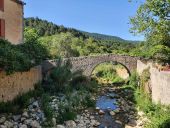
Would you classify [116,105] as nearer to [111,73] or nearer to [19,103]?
[19,103]

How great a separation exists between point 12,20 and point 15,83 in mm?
6794

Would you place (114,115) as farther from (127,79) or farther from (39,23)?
(39,23)

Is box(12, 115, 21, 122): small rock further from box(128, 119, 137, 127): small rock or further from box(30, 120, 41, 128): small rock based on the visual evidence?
box(128, 119, 137, 127): small rock

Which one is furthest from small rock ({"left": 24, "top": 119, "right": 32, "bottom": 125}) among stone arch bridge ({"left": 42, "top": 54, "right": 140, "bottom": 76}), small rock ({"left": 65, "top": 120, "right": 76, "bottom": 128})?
stone arch bridge ({"left": 42, "top": 54, "right": 140, "bottom": 76})

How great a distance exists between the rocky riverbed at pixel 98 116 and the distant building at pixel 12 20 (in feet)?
16.5

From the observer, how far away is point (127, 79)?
42062 millimetres

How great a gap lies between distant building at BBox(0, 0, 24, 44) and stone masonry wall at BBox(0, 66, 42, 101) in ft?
9.11

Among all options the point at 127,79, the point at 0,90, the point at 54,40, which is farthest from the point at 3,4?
the point at 54,40

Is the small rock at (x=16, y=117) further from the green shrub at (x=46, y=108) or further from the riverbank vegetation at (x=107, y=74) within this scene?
the riverbank vegetation at (x=107, y=74)

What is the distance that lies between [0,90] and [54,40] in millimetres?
38374

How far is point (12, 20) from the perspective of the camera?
2738 cm

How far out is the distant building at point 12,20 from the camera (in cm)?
2547

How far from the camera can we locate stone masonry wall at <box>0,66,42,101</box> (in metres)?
20.1

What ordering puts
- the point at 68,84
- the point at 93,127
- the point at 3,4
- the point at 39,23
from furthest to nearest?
the point at 39,23
the point at 68,84
the point at 3,4
the point at 93,127
